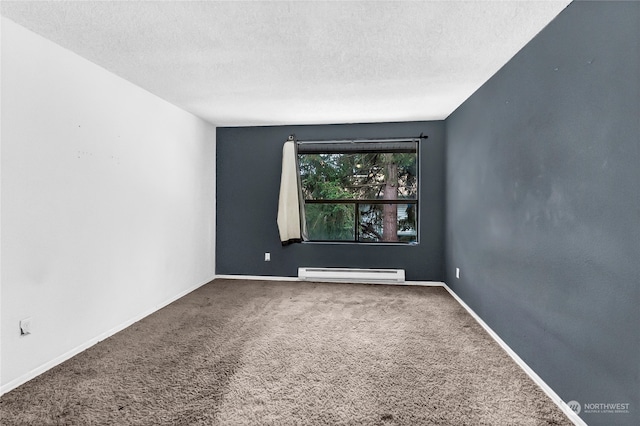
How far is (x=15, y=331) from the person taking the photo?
212cm

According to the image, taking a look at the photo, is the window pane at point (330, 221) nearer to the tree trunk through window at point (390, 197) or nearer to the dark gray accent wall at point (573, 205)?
the tree trunk through window at point (390, 197)

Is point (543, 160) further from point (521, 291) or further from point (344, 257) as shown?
point (344, 257)

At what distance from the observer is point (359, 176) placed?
16.0 feet

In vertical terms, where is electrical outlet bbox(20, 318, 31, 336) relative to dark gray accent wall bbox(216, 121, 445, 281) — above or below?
below

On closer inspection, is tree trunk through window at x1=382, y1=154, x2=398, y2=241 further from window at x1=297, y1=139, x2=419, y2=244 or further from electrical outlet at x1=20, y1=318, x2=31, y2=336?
electrical outlet at x1=20, y1=318, x2=31, y2=336

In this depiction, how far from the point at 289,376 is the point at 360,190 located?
10.1 feet

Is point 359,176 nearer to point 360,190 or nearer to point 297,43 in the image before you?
point 360,190

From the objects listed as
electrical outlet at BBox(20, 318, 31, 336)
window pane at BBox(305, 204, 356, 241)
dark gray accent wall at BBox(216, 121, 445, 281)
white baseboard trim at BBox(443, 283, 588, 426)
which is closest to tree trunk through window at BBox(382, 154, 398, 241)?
dark gray accent wall at BBox(216, 121, 445, 281)

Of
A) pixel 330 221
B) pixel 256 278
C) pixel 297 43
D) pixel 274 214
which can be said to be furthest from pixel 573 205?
pixel 256 278

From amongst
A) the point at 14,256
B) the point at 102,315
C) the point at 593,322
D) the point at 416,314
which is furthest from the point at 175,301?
the point at 593,322

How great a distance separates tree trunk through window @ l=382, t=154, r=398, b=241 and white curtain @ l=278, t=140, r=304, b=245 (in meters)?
1.24

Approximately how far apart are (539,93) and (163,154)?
350cm

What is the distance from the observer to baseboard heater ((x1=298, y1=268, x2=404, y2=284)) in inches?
183

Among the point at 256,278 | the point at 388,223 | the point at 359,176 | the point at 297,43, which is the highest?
the point at 297,43
